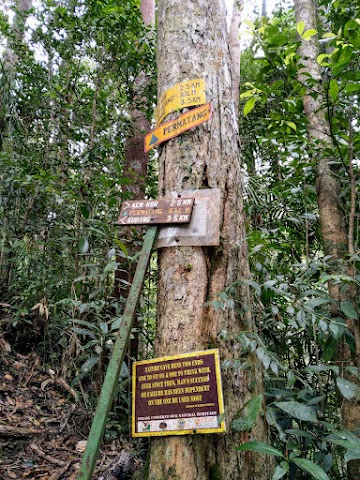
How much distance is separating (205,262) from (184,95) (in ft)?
2.94

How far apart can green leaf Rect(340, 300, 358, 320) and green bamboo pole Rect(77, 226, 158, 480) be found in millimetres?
1054

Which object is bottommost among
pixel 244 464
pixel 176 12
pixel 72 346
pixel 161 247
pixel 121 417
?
pixel 121 417

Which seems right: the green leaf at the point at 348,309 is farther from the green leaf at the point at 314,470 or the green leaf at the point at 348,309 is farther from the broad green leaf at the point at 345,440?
the green leaf at the point at 314,470

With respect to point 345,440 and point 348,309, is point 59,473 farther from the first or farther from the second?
point 348,309

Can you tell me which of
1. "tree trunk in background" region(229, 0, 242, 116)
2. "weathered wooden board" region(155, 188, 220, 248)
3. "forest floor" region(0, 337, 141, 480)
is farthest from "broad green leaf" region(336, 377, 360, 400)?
"tree trunk in background" region(229, 0, 242, 116)

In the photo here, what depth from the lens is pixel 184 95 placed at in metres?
2.02

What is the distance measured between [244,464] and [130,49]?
3.48 m

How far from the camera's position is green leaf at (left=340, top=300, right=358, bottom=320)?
198 cm

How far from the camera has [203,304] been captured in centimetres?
166

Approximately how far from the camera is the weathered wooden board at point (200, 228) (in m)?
1.76

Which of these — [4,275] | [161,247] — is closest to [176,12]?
[161,247]

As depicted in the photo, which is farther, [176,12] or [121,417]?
[121,417]

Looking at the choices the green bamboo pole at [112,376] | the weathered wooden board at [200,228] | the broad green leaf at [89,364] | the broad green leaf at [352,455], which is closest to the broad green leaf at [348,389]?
the broad green leaf at [352,455]

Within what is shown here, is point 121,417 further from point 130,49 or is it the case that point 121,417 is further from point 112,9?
point 112,9
